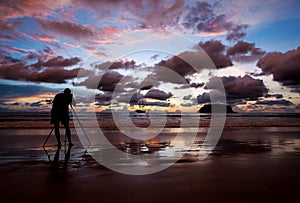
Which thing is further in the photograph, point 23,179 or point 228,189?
point 23,179

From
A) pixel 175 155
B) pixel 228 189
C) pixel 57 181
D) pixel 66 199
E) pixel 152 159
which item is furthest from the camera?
pixel 175 155

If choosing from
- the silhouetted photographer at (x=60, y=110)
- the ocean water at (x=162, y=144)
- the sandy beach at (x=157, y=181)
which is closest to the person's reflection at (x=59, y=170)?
the sandy beach at (x=157, y=181)

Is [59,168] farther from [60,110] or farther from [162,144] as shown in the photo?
[162,144]

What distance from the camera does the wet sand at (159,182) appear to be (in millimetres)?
4133

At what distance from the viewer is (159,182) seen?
500cm

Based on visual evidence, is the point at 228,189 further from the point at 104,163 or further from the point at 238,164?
the point at 104,163

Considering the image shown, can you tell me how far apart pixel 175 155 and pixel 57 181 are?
407cm

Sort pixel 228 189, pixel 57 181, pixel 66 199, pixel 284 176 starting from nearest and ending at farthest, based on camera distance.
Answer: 1. pixel 66 199
2. pixel 228 189
3. pixel 57 181
4. pixel 284 176

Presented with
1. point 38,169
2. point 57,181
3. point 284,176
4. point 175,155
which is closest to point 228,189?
point 284,176

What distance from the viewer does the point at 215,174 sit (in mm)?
5656

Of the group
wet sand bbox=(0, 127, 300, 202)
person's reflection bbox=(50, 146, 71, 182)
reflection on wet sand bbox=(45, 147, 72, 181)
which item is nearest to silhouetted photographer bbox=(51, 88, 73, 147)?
reflection on wet sand bbox=(45, 147, 72, 181)

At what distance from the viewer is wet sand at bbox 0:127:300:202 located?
413cm

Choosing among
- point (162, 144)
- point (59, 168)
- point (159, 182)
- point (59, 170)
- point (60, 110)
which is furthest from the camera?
point (162, 144)

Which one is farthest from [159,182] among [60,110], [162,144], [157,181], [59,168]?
[60,110]
